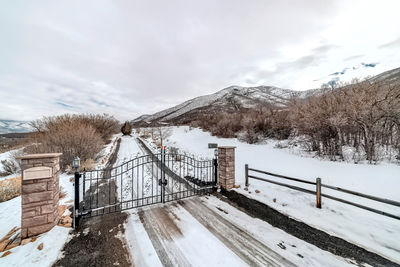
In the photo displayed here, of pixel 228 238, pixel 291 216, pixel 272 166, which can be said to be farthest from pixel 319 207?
pixel 272 166

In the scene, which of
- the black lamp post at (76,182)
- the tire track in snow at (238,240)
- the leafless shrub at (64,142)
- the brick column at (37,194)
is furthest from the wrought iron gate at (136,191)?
the leafless shrub at (64,142)

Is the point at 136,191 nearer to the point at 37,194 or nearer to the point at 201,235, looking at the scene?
the point at 37,194

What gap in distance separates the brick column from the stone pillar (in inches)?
169

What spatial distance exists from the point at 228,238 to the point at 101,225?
270 cm

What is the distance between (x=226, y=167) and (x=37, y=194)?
4570 mm

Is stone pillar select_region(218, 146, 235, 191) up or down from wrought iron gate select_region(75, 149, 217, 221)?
up

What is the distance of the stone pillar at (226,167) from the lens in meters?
4.98

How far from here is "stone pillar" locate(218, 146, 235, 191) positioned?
4.98 meters

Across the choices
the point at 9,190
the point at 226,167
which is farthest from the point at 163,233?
the point at 9,190

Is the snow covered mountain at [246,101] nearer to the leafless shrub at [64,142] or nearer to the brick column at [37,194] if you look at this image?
the brick column at [37,194]

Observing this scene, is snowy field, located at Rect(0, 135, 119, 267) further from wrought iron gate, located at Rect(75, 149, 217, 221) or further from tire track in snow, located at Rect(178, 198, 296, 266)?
tire track in snow, located at Rect(178, 198, 296, 266)

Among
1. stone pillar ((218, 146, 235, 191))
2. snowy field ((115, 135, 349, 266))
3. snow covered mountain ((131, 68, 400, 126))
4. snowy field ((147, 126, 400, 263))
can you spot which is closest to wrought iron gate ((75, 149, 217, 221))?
Result: stone pillar ((218, 146, 235, 191))

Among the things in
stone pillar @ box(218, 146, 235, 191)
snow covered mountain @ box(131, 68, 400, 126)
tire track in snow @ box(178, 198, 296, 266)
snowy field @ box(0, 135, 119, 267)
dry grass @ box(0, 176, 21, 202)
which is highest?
snow covered mountain @ box(131, 68, 400, 126)

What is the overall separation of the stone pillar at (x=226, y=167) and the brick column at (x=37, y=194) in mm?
4286
